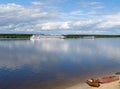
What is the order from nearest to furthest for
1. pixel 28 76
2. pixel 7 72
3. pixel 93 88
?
pixel 93 88, pixel 28 76, pixel 7 72

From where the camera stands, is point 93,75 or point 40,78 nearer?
point 40,78

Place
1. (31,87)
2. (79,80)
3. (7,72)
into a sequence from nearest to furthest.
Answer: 1. (31,87)
2. (79,80)
3. (7,72)

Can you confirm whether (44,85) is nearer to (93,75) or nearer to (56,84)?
(56,84)

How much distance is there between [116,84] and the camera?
98.4ft

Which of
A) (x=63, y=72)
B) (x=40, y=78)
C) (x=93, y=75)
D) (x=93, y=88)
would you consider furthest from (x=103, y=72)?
(x=93, y=88)

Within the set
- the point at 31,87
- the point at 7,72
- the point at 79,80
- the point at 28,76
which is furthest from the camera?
the point at 7,72

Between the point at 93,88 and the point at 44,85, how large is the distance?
21.7 ft

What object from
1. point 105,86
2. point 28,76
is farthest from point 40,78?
point 105,86

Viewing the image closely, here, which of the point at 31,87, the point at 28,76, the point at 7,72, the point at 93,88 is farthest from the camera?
the point at 7,72

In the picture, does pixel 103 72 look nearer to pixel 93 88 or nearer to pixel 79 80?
pixel 79 80

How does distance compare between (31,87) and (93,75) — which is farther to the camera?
(93,75)

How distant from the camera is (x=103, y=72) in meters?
42.8

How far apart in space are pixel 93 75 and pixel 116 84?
996cm

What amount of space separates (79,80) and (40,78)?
5.39 metres
